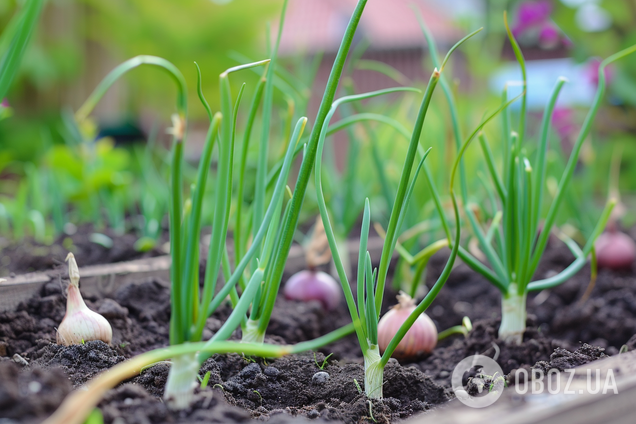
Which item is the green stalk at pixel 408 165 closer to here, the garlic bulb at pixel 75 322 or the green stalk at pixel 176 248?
the green stalk at pixel 176 248

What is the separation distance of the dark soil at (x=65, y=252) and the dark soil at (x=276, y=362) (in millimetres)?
399

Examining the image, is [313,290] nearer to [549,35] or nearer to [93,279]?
[93,279]

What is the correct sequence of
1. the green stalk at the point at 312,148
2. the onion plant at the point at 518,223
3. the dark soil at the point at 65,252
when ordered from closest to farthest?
the green stalk at the point at 312,148 < the onion plant at the point at 518,223 < the dark soil at the point at 65,252

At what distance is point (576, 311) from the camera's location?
1153 millimetres

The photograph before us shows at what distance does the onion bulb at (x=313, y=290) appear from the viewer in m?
1.15

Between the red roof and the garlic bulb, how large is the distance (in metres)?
9.73

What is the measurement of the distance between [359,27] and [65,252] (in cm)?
1007

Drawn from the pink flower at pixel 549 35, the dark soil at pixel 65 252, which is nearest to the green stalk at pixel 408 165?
the dark soil at pixel 65 252

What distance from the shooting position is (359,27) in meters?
10.6

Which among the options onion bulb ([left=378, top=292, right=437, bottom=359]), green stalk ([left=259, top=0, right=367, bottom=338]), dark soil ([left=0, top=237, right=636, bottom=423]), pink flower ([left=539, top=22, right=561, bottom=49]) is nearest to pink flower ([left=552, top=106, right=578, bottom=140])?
pink flower ([left=539, top=22, right=561, bottom=49])

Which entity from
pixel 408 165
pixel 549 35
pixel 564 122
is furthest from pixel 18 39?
pixel 564 122

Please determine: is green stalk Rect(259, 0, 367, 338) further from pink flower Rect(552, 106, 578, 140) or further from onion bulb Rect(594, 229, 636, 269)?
pink flower Rect(552, 106, 578, 140)

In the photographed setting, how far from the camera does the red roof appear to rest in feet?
34.0

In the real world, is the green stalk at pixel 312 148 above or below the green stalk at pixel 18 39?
below
